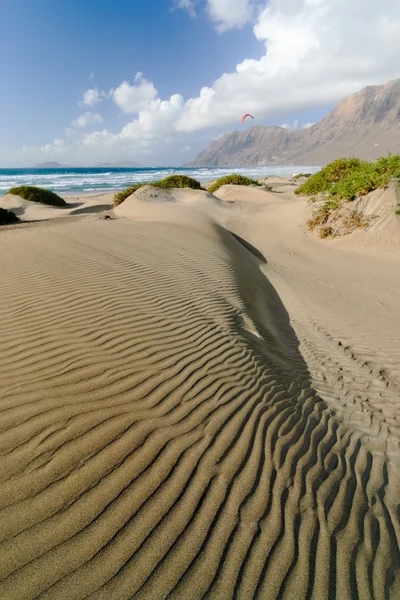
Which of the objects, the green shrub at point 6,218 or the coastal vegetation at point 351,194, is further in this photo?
the green shrub at point 6,218

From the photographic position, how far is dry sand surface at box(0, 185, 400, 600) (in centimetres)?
181

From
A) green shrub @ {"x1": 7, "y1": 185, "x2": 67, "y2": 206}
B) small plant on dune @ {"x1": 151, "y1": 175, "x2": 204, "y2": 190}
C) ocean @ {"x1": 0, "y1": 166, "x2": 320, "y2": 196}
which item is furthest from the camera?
ocean @ {"x1": 0, "y1": 166, "x2": 320, "y2": 196}

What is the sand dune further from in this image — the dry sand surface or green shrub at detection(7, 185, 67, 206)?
the dry sand surface

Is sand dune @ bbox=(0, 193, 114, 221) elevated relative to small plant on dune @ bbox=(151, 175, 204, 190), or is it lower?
lower

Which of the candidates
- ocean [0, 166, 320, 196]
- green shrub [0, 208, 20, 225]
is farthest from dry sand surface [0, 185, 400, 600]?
ocean [0, 166, 320, 196]

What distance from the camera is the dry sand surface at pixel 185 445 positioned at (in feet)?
5.95

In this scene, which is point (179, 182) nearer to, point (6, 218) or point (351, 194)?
point (6, 218)

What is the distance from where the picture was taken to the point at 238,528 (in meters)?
2.07

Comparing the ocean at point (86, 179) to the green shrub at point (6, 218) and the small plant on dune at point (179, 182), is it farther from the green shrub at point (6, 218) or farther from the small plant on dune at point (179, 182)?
the green shrub at point (6, 218)

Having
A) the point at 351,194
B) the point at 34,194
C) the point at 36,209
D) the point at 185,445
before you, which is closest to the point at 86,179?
the point at 34,194

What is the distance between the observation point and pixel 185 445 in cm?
258

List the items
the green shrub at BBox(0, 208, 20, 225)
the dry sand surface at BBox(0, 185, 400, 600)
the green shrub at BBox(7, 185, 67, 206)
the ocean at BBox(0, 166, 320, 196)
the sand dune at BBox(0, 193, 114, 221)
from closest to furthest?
the dry sand surface at BBox(0, 185, 400, 600)
the green shrub at BBox(0, 208, 20, 225)
the sand dune at BBox(0, 193, 114, 221)
the green shrub at BBox(7, 185, 67, 206)
the ocean at BBox(0, 166, 320, 196)

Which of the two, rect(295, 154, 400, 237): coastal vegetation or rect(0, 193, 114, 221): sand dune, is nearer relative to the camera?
rect(295, 154, 400, 237): coastal vegetation

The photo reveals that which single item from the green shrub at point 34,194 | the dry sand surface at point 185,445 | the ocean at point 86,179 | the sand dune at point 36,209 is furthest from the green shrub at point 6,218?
the ocean at point 86,179
